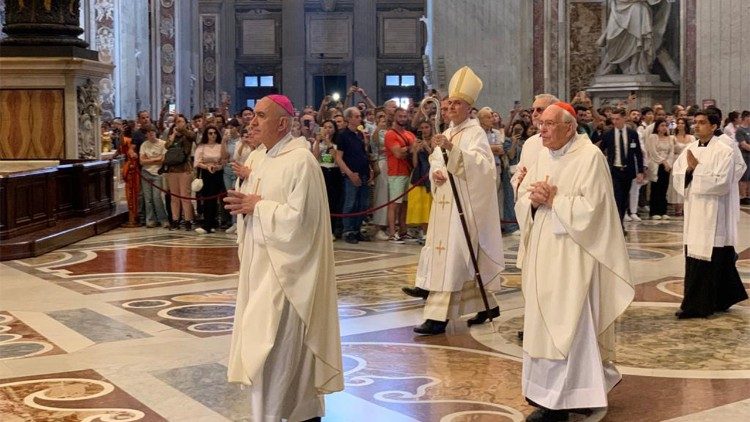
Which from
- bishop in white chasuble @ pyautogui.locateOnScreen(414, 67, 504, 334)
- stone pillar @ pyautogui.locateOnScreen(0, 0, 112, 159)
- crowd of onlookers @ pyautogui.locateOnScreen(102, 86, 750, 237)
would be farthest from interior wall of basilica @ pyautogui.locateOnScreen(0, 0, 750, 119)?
bishop in white chasuble @ pyautogui.locateOnScreen(414, 67, 504, 334)

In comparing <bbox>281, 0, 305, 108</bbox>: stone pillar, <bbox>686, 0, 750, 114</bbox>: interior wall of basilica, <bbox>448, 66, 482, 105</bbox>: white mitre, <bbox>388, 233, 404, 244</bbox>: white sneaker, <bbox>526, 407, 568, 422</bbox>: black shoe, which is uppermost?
<bbox>281, 0, 305, 108</bbox>: stone pillar

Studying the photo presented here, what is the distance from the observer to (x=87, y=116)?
1491 centimetres

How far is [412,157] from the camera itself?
43.8 feet

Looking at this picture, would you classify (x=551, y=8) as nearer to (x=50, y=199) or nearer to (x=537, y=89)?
(x=537, y=89)

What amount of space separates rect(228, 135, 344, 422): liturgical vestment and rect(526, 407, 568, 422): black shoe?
1061mm

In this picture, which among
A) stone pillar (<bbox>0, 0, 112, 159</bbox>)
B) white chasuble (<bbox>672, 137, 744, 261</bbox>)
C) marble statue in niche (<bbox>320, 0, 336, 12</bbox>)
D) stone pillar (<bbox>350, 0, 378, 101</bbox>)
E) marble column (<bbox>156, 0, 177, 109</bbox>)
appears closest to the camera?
white chasuble (<bbox>672, 137, 744, 261</bbox>)

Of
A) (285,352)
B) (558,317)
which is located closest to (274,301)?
(285,352)

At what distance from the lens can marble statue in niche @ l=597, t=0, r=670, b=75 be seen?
21.1m

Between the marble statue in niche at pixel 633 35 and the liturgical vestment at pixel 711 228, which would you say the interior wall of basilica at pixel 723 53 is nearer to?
the marble statue in niche at pixel 633 35

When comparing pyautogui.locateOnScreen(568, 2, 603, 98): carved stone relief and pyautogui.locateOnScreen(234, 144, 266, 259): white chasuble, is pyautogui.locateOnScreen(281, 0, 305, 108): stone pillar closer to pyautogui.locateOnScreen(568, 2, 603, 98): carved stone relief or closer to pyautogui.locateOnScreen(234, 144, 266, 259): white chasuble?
pyautogui.locateOnScreen(568, 2, 603, 98): carved stone relief

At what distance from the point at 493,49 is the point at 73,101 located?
9.38m

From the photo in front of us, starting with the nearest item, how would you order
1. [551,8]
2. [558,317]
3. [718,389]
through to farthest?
[558,317]
[718,389]
[551,8]

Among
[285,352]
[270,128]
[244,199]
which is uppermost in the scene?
[270,128]

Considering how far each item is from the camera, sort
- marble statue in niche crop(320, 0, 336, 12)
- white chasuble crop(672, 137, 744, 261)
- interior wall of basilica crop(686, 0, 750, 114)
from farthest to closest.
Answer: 1. marble statue in niche crop(320, 0, 336, 12)
2. interior wall of basilica crop(686, 0, 750, 114)
3. white chasuble crop(672, 137, 744, 261)
